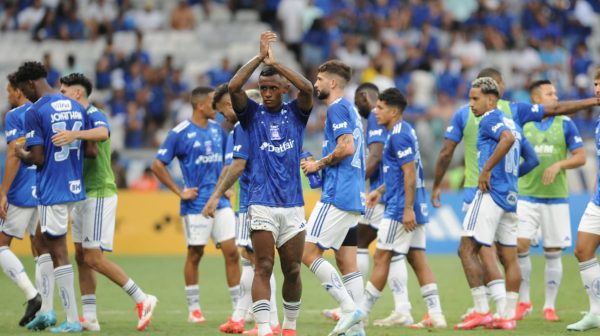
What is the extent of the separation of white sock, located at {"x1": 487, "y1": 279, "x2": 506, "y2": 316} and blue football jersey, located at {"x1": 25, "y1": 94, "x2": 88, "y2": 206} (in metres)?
4.87

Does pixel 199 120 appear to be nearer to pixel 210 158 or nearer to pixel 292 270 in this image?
pixel 210 158

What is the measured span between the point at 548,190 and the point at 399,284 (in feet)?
8.64

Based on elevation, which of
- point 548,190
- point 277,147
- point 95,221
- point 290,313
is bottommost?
point 290,313

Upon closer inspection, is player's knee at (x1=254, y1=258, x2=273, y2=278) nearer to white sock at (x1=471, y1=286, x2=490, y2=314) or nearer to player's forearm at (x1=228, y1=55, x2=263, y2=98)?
player's forearm at (x1=228, y1=55, x2=263, y2=98)

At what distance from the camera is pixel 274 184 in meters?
9.91

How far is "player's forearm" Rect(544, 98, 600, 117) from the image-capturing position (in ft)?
38.9

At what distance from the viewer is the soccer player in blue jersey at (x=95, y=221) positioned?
38.8ft

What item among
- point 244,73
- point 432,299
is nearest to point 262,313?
point 244,73

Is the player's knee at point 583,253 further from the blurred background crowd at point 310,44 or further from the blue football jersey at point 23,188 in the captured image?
the blurred background crowd at point 310,44

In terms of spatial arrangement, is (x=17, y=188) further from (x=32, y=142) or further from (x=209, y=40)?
(x=209, y=40)

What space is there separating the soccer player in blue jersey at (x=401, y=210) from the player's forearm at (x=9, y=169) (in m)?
4.38

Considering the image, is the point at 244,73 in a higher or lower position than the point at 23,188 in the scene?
higher

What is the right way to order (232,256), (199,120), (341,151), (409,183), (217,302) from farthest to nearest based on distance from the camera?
(217,302), (199,120), (232,256), (409,183), (341,151)

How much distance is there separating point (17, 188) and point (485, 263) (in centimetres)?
590
